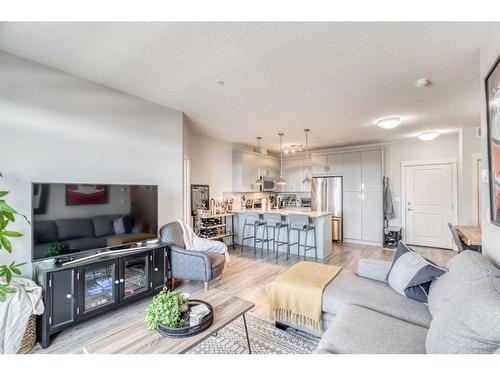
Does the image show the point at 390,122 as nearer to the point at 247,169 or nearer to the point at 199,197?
the point at 247,169

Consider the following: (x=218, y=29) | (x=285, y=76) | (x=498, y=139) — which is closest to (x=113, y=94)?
(x=218, y=29)

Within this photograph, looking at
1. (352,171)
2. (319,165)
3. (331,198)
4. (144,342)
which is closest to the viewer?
(144,342)

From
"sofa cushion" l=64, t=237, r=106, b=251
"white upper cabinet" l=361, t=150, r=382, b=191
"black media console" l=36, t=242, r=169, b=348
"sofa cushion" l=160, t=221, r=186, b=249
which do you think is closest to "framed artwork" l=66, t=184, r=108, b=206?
"sofa cushion" l=64, t=237, r=106, b=251

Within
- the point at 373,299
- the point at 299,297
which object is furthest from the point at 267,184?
the point at 373,299

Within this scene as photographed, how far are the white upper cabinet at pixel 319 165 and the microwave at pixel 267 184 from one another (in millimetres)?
1264

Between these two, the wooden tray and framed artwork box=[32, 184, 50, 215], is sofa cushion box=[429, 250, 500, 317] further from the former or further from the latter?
→ framed artwork box=[32, 184, 50, 215]

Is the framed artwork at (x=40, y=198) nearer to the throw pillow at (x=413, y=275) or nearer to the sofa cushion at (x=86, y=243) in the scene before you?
the sofa cushion at (x=86, y=243)

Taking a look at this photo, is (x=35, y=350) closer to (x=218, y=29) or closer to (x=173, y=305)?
(x=173, y=305)

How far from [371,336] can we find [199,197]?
4.15 m

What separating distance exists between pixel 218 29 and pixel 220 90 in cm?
112

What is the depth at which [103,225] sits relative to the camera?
2.64 metres

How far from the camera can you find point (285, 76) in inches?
101

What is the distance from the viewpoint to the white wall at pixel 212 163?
16.5 feet

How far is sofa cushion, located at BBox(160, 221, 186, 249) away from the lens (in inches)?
130
